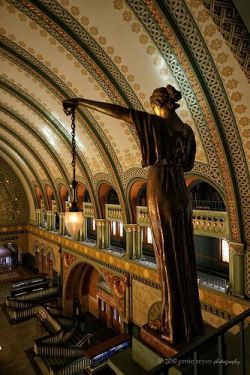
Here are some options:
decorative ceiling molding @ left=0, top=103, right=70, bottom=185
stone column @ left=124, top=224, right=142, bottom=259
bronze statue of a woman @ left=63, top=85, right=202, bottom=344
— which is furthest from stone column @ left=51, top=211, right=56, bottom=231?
bronze statue of a woman @ left=63, top=85, right=202, bottom=344

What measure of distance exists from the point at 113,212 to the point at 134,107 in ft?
15.5

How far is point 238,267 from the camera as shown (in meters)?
5.83

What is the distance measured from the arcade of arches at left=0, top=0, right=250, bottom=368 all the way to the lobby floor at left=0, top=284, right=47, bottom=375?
3.58 meters

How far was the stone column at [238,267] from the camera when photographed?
576 cm

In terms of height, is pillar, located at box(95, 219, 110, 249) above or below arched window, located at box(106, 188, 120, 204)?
below

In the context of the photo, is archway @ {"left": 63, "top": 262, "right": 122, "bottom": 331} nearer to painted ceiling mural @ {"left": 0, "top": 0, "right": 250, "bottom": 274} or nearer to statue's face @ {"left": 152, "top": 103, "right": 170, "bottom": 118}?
painted ceiling mural @ {"left": 0, "top": 0, "right": 250, "bottom": 274}

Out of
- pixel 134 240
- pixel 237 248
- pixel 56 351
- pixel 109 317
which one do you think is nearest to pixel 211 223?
pixel 237 248

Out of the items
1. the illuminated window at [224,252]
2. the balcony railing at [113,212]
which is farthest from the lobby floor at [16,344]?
the illuminated window at [224,252]

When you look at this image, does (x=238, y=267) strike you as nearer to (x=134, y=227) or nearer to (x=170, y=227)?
(x=134, y=227)

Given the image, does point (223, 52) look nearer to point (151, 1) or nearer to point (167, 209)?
point (151, 1)

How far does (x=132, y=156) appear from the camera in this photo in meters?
8.02

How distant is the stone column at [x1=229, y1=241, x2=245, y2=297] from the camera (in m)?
5.76

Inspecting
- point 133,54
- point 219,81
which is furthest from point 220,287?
point 133,54

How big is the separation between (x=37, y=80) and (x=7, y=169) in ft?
40.4
